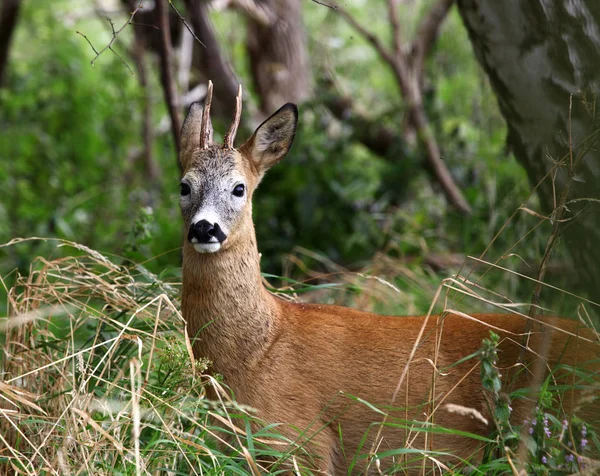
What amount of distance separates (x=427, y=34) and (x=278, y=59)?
5.00 ft

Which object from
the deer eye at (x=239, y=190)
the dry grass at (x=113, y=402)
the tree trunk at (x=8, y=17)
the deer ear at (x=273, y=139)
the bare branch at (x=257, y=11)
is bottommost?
the dry grass at (x=113, y=402)

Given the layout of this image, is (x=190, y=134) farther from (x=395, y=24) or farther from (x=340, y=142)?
(x=395, y=24)

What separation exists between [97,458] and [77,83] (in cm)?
694

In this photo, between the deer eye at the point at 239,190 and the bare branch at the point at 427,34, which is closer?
the deer eye at the point at 239,190

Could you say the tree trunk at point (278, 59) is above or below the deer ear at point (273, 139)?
above

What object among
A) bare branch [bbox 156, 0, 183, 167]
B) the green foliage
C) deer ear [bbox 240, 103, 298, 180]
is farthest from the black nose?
bare branch [bbox 156, 0, 183, 167]

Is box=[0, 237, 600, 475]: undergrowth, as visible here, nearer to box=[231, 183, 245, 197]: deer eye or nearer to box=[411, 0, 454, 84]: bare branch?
box=[231, 183, 245, 197]: deer eye

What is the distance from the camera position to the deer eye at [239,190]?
3.65 m

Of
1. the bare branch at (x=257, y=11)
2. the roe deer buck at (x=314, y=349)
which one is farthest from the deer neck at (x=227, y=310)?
the bare branch at (x=257, y=11)

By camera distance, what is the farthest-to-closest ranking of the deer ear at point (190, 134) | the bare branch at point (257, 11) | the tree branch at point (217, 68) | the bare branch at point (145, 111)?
the bare branch at point (145, 111), the bare branch at point (257, 11), the tree branch at point (217, 68), the deer ear at point (190, 134)

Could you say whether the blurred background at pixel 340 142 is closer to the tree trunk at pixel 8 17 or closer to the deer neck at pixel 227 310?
the tree trunk at pixel 8 17

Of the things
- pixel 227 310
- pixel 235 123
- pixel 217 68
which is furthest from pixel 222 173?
pixel 217 68

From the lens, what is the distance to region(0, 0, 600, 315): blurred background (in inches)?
161

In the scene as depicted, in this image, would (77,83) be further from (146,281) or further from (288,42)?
(146,281)
